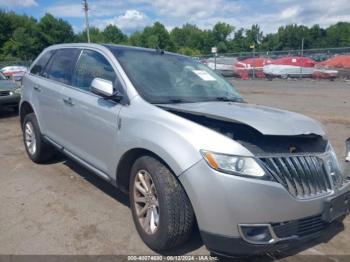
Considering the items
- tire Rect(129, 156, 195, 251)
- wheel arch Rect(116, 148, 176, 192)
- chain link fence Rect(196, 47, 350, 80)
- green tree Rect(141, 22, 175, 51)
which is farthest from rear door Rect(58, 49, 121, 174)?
green tree Rect(141, 22, 175, 51)

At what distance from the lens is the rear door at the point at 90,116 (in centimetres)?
364

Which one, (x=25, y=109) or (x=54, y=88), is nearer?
(x=54, y=88)

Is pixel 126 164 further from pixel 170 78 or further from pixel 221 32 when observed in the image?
pixel 221 32

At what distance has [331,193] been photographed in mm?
2916

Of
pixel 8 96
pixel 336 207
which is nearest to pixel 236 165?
pixel 336 207

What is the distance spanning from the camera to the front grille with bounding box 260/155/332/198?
2674 millimetres

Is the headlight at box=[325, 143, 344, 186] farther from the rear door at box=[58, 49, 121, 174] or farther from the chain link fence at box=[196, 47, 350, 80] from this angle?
the chain link fence at box=[196, 47, 350, 80]

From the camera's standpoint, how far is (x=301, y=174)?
109 inches

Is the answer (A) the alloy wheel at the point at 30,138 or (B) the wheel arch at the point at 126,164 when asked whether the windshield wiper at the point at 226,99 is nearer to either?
(B) the wheel arch at the point at 126,164

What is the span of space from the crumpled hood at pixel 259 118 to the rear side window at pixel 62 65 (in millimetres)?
1809


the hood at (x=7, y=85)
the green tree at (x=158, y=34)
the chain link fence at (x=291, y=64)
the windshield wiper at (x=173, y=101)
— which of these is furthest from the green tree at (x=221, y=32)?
the windshield wiper at (x=173, y=101)

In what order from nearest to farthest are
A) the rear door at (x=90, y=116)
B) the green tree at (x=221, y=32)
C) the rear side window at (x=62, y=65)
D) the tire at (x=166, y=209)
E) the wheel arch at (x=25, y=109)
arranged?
the tire at (x=166, y=209)
the rear door at (x=90, y=116)
the rear side window at (x=62, y=65)
the wheel arch at (x=25, y=109)
the green tree at (x=221, y=32)

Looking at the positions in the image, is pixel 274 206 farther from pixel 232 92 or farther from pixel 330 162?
pixel 232 92

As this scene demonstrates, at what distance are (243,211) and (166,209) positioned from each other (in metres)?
0.61
